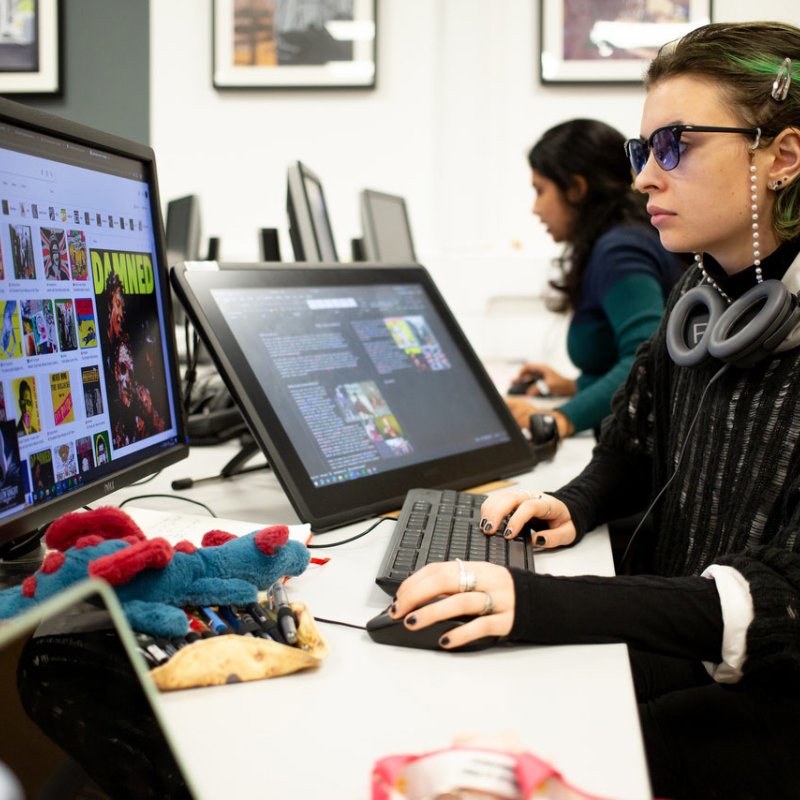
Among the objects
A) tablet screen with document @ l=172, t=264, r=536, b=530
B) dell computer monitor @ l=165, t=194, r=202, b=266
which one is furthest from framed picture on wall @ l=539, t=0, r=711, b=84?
tablet screen with document @ l=172, t=264, r=536, b=530

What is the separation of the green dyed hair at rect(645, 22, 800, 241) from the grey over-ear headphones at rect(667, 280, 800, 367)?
104 millimetres

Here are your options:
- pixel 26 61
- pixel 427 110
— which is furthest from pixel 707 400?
pixel 26 61

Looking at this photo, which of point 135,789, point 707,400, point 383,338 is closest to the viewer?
point 135,789

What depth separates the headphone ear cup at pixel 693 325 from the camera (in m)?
1.02

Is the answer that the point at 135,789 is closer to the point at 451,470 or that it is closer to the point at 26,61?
the point at 451,470

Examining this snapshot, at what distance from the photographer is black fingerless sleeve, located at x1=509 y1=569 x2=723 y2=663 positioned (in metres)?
0.74

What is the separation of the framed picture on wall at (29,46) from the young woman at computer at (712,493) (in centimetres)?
299

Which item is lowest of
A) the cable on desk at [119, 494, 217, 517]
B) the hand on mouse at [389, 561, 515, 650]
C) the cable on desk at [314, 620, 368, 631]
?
the cable on desk at [119, 494, 217, 517]

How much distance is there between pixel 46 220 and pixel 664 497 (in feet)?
2.69

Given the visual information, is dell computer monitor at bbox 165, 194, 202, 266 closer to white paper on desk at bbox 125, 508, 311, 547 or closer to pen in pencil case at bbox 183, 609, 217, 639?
white paper on desk at bbox 125, 508, 311, 547

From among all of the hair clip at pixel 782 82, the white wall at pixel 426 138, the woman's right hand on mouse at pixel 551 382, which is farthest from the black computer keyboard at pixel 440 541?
the white wall at pixel 426 138

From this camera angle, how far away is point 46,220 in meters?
0.83

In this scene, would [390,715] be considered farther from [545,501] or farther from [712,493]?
[712,493]

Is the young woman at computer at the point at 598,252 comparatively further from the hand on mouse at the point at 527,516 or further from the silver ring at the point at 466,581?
the silver ring at the point at 466,581
